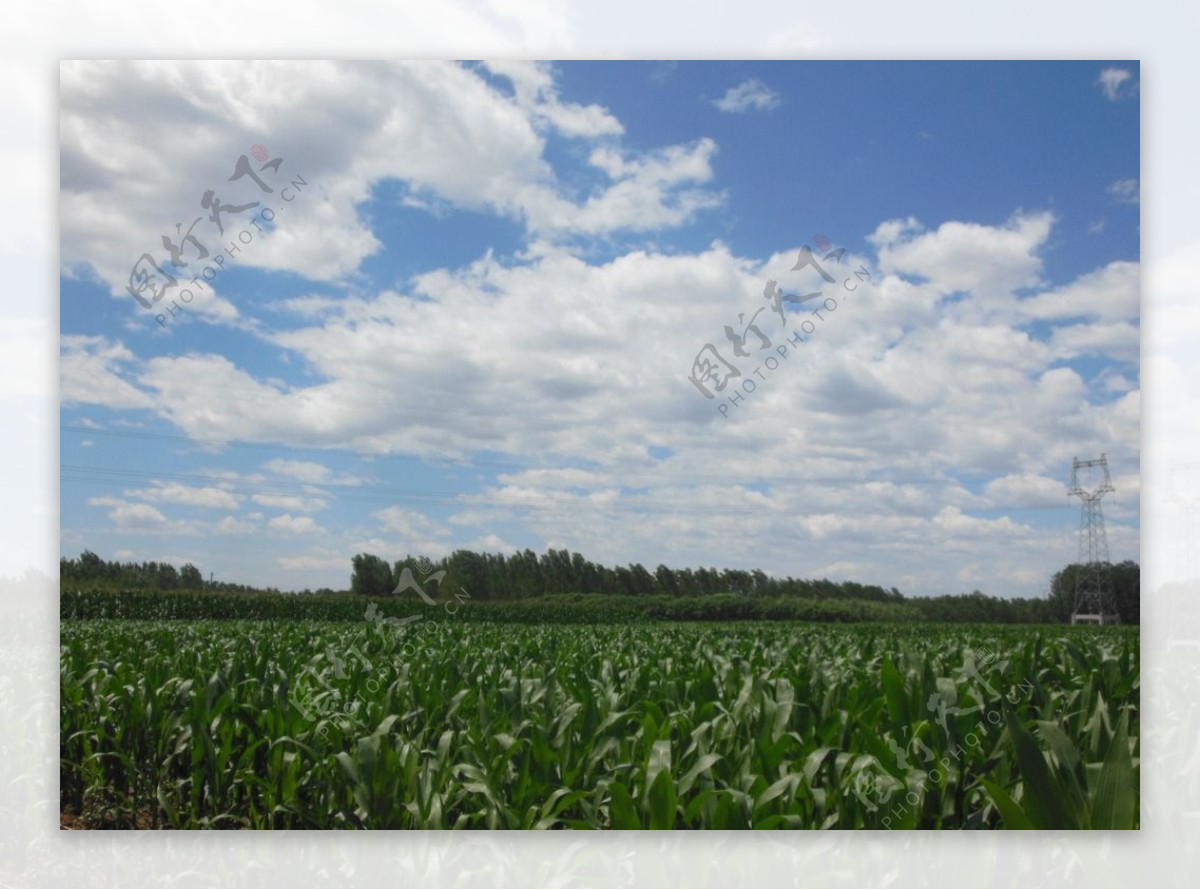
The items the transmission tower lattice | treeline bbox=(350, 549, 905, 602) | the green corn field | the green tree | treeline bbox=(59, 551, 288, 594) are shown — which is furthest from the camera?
treeline bbox=(350, 549, 905, 602)

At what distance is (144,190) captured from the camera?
448 centimetres

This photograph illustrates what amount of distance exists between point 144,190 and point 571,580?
224 inches

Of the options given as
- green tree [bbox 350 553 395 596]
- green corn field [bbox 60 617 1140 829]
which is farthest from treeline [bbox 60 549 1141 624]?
green corn field [bbox 60 617 1140 829]

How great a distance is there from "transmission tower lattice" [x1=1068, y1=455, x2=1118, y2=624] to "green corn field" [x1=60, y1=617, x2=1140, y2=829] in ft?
0.47

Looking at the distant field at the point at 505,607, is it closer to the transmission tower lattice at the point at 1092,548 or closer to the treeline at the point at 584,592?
the treeline at the point at 584,592

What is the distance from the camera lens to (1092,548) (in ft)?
14.6

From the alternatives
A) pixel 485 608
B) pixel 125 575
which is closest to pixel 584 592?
pixel 485 608

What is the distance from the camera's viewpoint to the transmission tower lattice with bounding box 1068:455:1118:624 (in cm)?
436

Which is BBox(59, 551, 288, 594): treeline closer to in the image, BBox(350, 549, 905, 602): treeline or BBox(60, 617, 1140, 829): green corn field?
BBox(60, 617, 1140, 829): green corn field

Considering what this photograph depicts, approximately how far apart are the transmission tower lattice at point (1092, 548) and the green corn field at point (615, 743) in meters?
0.14

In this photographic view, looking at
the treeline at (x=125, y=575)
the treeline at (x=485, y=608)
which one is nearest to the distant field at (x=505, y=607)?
the treeline at (x=485, y=608)

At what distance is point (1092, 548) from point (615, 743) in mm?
2706

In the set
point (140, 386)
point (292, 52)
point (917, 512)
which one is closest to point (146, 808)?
point (140, 386)

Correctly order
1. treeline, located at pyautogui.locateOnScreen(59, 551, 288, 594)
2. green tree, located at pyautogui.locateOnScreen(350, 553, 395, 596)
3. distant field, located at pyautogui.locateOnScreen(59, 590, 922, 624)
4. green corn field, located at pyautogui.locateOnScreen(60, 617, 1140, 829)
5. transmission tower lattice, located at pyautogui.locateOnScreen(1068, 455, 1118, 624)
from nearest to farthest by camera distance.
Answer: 1. green corn field, located at pyautogui.locateOnScreen(60, 617, 1140, 829)
2. transmission tower lattice, located at pyautogui.locateOnScreen(1068, 455, 1118, 624)
3. treeline, located at pyautogui.locateOnScreen(59, 551, 288, 594)
4. green tree, located at pyautogui.locateOnScreen(350, 553, 395, 596)
5. distant field, located at pyautogui.locateOnScreen(59, 590, 922, 624)
